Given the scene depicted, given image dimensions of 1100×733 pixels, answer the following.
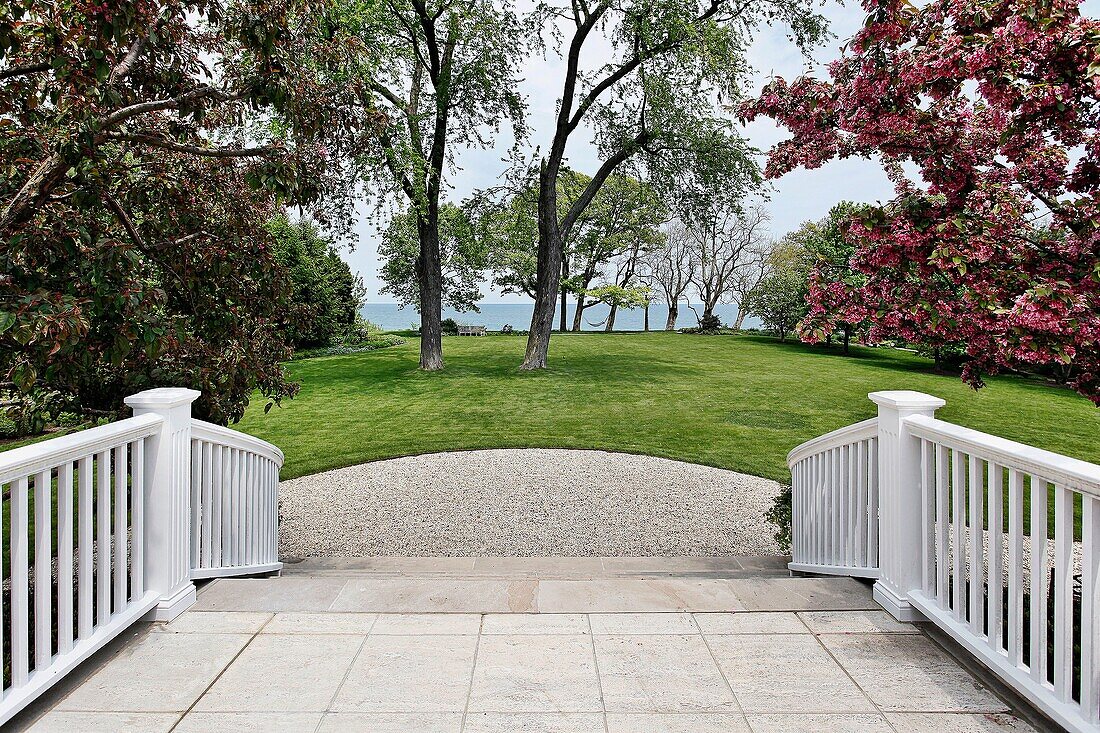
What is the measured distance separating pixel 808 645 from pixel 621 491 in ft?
13.6

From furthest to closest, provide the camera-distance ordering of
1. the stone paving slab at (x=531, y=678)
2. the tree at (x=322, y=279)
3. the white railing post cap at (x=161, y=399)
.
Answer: the tree at (x=322, y=279)
the white railing post cap at (x=161, y=399)
the stone paving slab at (x=531, y=678)

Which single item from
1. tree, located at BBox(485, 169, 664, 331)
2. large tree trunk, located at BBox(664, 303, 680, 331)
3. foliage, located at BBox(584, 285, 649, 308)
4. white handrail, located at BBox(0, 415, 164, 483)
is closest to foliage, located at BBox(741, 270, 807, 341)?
tree, located at BBox(485, 169, 664, 331)

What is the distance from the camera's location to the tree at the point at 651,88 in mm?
13969

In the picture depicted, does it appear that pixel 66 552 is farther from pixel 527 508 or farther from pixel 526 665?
pixel 527 508

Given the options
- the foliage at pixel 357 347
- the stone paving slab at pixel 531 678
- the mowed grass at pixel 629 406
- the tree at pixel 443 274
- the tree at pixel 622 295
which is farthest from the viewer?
the tree at pixel 622 295

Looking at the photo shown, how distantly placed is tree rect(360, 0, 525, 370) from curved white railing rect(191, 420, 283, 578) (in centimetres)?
1019

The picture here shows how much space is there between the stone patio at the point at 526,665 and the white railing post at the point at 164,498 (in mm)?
133

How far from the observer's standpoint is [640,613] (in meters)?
2.81

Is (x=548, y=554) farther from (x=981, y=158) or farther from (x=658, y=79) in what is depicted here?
(x=658, y=79)

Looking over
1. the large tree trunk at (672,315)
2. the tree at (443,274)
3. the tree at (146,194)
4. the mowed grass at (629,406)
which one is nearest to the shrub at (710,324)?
the large tree trunk at (672,315)

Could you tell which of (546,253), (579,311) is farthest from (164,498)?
(579,311)

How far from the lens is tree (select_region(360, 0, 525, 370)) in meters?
13.8

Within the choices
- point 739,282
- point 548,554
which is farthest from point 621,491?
point 739,282

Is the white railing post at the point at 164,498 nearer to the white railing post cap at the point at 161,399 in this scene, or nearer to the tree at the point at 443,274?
the white railing post cap at the point at 161,399
